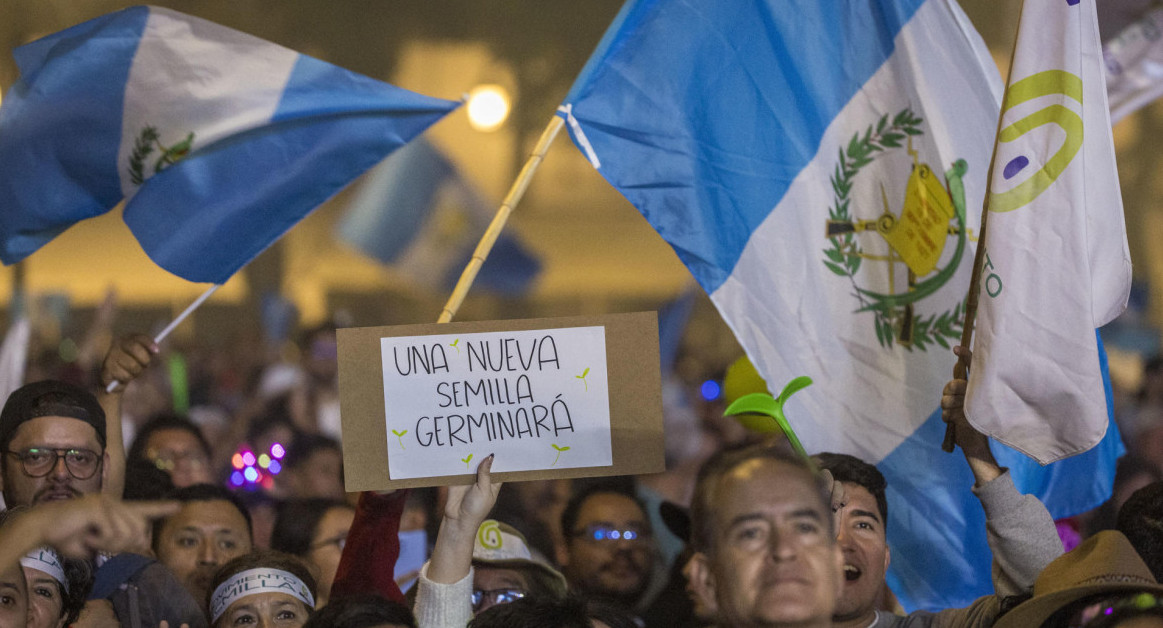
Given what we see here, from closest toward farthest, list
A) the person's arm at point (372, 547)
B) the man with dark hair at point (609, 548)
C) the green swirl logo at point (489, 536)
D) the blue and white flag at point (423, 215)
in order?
the person's arm at point (372, 547) → the green swirl logo at point (489, 536) → the man with dark hair at point (609, 548) → the blue and white flag at point (423, 215)

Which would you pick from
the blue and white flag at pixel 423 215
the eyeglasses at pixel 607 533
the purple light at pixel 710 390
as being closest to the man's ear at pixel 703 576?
the eyeglasses at pixel 607 533

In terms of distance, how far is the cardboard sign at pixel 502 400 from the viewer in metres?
2.48

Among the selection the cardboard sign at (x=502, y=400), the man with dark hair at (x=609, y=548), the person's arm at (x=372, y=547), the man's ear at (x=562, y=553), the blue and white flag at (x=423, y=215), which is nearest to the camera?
the cardboard sign at (x=502, y=400)

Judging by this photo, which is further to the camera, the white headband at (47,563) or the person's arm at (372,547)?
the person's arm at (372,547)

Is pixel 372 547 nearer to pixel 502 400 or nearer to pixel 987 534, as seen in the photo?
pixel 502 400

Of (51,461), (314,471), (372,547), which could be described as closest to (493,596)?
(372,547)

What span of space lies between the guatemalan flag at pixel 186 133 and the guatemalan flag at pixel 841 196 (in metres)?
0.71

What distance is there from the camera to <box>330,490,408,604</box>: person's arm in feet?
8.91

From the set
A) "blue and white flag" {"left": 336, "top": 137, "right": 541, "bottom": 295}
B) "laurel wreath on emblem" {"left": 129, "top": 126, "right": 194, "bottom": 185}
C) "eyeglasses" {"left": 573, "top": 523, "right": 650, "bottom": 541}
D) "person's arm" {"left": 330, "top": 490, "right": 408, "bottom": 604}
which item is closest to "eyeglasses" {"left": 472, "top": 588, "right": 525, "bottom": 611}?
"person's arm" {"left": 330, "top": 490, "right": 408, "bottom": 604}

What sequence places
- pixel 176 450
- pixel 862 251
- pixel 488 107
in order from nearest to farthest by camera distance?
pixel 862 251 < pixel 176 450 < pixel 488 107

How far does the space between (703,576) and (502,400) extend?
67cm

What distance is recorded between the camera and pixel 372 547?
9.01 ft

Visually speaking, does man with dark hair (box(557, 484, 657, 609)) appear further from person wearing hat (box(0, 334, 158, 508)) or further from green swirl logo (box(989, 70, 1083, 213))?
green swirl logo (box(989, 70, 1083, 213))

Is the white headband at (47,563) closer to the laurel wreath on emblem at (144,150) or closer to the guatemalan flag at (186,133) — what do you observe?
the guatemalan flag at (186,133)
